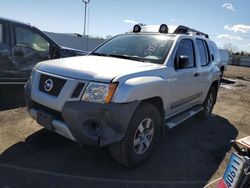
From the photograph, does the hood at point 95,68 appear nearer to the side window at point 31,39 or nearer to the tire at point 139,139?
the tire at point 139,139

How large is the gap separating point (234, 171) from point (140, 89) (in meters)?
1.46

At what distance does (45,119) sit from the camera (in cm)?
365

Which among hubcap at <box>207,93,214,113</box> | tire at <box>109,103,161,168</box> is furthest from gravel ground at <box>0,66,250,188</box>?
hubcap at <box>207,93,214,113</box>

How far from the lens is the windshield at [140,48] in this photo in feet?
15.2

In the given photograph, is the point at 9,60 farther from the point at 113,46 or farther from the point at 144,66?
the point at 144,66

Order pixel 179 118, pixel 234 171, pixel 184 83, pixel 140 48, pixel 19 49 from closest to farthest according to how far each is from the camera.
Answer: pixel 234 171
pixel 140 48
pixel 184 83
pixel 179 118
pixel 19 49

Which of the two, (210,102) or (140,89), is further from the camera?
(210,102)

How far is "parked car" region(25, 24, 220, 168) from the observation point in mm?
3361

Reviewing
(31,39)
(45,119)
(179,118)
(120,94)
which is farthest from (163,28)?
(31,39)

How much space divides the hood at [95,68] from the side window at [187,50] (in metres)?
0.82

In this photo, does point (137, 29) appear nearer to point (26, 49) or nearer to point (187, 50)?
point (187, 50)

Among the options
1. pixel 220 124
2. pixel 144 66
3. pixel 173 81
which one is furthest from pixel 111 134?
pixel 220 124

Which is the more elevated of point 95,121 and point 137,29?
point 137,29

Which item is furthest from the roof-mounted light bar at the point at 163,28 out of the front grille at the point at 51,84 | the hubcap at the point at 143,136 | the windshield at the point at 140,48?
the front grille at the point at 51,84
